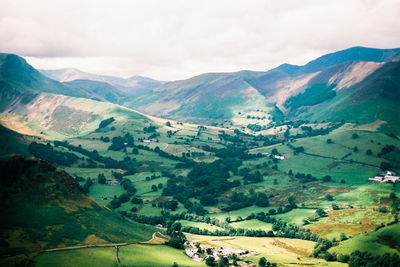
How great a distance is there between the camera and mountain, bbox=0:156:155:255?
89.7m

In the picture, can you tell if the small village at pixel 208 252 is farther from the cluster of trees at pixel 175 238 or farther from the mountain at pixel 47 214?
the mountain at pixel 47 214

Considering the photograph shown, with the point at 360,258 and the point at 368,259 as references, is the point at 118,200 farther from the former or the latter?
the point at 368,259

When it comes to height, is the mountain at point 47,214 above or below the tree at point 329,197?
above

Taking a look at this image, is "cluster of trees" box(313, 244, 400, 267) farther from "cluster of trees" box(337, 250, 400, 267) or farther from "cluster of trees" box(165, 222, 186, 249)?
"cluster of trees" box(165, 222, 186, 249)

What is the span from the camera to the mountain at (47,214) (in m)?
89.7

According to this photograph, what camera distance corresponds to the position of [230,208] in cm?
19000

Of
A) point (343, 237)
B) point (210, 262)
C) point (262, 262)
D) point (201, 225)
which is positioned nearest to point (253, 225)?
point (201, 225)

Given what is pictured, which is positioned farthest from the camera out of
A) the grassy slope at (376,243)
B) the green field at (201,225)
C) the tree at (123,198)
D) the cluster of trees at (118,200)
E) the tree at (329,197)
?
the tree at (123,198)

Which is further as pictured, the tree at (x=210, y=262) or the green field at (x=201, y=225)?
the green field at (x=201, y=225)

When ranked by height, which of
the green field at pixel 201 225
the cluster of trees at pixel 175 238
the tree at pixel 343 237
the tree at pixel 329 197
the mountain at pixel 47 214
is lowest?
the green field at pixel 201 225

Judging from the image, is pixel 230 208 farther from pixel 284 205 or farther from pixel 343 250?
pixel 343 250

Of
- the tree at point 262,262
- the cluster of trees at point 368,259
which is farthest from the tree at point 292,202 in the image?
the tree at point 262,262

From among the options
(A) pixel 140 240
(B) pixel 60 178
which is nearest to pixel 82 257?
(A) pixel 140 240

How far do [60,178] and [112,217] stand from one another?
86.4 feet
